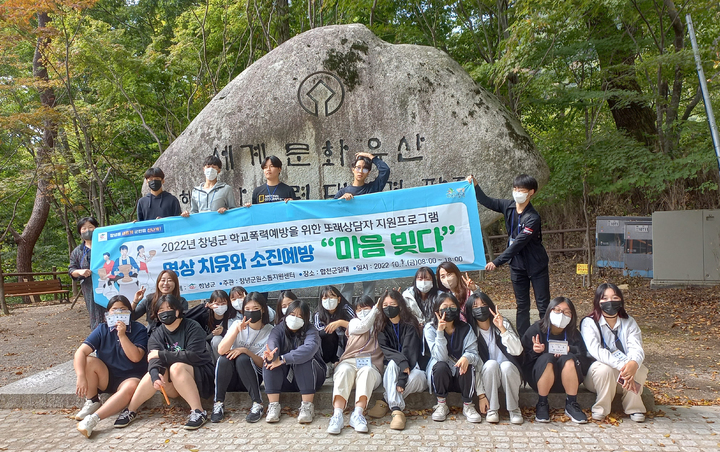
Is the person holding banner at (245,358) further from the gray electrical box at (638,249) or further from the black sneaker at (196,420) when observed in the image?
the gray electrical box at (638,249)

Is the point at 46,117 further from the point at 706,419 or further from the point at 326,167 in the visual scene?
the point at 706,419

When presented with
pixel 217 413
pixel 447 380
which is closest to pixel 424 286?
pixel 447 380

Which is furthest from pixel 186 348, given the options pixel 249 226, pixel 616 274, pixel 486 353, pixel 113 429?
pixel 616 274

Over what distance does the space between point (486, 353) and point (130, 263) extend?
4.00 meters

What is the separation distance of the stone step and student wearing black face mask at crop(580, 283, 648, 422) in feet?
0.56

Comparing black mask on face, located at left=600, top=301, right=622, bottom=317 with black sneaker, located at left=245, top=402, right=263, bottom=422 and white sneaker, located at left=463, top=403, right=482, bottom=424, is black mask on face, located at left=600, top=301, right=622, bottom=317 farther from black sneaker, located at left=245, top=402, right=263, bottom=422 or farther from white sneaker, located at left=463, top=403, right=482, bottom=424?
black sneaker, located at left=245, top=402, right=263, bottom=422

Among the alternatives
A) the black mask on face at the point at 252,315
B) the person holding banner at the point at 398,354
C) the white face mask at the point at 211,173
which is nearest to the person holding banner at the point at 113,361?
the black mask on face at the point at 252,315

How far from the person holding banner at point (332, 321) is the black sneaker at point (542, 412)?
167 centimetres

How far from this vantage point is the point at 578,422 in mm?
4004

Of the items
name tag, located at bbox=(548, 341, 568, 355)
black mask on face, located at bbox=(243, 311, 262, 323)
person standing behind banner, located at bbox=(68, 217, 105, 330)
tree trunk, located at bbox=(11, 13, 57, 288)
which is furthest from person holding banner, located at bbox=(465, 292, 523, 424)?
tree trunk, located at bbox=(11, 13, 57, 288)

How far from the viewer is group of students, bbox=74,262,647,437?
4082 mm

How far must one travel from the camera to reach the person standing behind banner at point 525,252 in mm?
4879

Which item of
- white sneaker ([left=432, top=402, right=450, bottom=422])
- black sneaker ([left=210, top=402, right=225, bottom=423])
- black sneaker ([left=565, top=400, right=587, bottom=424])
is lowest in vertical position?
black sneaker ([left=565, top=400, right=587, bottom=424])

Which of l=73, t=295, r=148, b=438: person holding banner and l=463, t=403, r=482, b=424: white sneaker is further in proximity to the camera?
→ l=73, t=295, r=148, b=438: person holding banner
